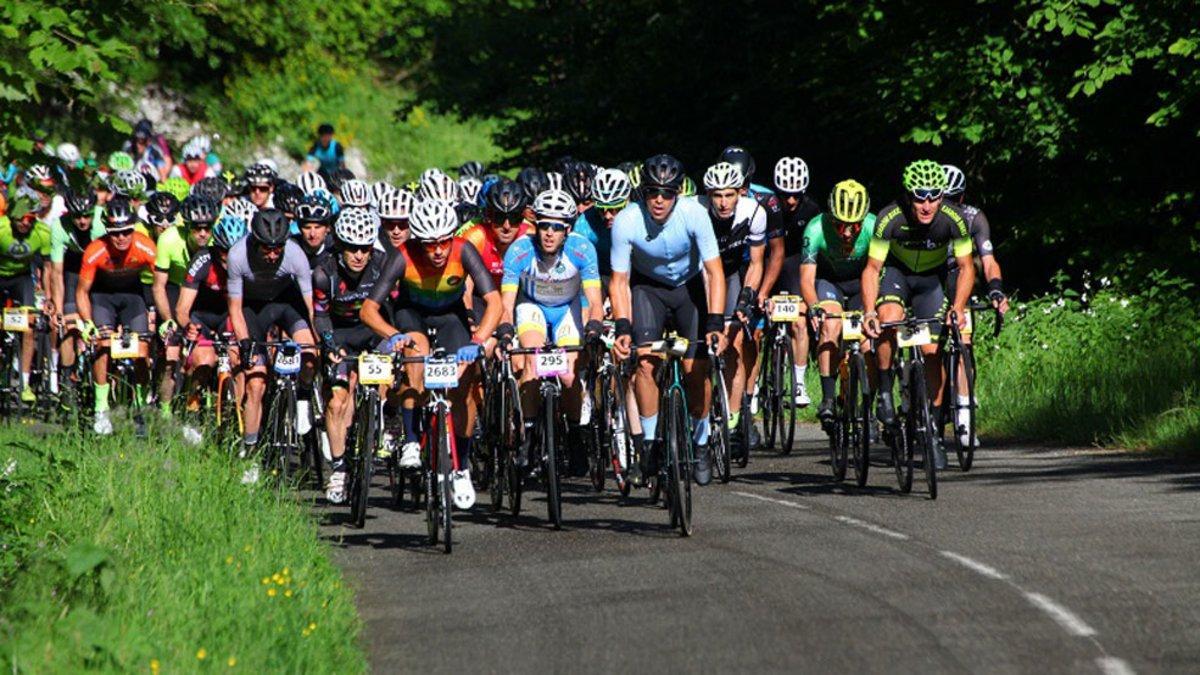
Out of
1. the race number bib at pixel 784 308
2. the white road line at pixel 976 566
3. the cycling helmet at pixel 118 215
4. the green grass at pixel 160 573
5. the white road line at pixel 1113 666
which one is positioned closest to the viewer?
the white road line at pixel 1113 666

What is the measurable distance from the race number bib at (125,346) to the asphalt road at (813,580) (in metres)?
5.14

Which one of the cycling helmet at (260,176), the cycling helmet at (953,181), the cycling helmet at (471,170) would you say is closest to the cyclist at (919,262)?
the cycling helmet at (953,181)

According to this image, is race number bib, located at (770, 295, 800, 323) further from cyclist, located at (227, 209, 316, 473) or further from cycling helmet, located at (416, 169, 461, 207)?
cyclist, located at (227, 209, 316, 473)

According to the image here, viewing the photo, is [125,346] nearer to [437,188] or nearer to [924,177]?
[437,188]

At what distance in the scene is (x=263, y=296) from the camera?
16016 mm

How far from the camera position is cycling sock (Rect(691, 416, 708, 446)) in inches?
560

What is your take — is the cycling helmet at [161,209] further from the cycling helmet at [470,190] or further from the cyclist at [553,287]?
the cyclist at [553,287]

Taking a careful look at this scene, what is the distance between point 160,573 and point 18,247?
12.4 m

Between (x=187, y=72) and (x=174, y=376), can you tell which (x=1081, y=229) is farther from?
(x=187, y=72)

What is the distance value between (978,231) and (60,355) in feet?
31.6

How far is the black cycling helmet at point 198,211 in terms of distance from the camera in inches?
733

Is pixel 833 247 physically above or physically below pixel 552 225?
above

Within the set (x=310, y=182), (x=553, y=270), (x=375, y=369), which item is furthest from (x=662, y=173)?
(x=310, y=182)

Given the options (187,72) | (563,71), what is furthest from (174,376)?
(187,72)
